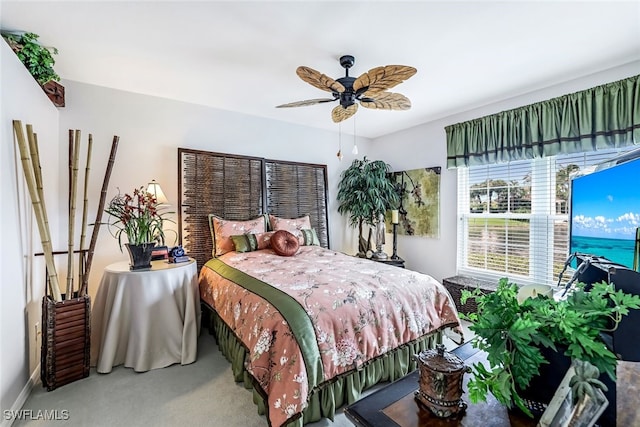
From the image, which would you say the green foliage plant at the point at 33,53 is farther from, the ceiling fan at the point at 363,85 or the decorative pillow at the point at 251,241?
the decorative pillow at the point at 251,241

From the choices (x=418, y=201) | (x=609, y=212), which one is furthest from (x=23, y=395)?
(x=418, y=201)

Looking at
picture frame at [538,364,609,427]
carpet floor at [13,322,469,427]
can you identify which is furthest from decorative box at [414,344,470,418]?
carpet floor at [13,322,469,427]

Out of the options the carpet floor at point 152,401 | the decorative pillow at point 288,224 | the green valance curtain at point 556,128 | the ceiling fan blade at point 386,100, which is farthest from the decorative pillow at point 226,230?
the green valance curtain at point 556,128

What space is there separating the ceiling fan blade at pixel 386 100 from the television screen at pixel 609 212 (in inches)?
52.6

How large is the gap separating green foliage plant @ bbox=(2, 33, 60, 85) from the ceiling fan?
77.0 inches

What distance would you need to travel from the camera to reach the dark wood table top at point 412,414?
32.0 inches

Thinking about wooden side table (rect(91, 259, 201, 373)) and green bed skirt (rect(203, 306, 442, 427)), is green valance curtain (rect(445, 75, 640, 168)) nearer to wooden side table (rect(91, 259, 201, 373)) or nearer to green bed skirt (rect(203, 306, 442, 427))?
green bed skirt (rect(203, 306, 442, 427))

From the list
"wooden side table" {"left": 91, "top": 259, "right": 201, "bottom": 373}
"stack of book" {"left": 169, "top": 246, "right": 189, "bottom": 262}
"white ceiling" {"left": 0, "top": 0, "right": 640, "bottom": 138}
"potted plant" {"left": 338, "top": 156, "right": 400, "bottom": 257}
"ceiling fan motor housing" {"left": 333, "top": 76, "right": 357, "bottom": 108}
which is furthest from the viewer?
"potted plant" {"left": 338, "top": 156, "right": 400, "bottom": 257}

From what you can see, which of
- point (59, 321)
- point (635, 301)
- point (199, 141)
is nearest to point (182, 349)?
A: point (59, 321)

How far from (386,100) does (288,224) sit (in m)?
1.98

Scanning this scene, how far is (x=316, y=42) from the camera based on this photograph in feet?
6.88

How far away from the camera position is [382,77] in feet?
6.28

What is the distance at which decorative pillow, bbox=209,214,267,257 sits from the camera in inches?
124

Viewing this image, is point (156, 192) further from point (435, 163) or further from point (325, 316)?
point (435, 163)
